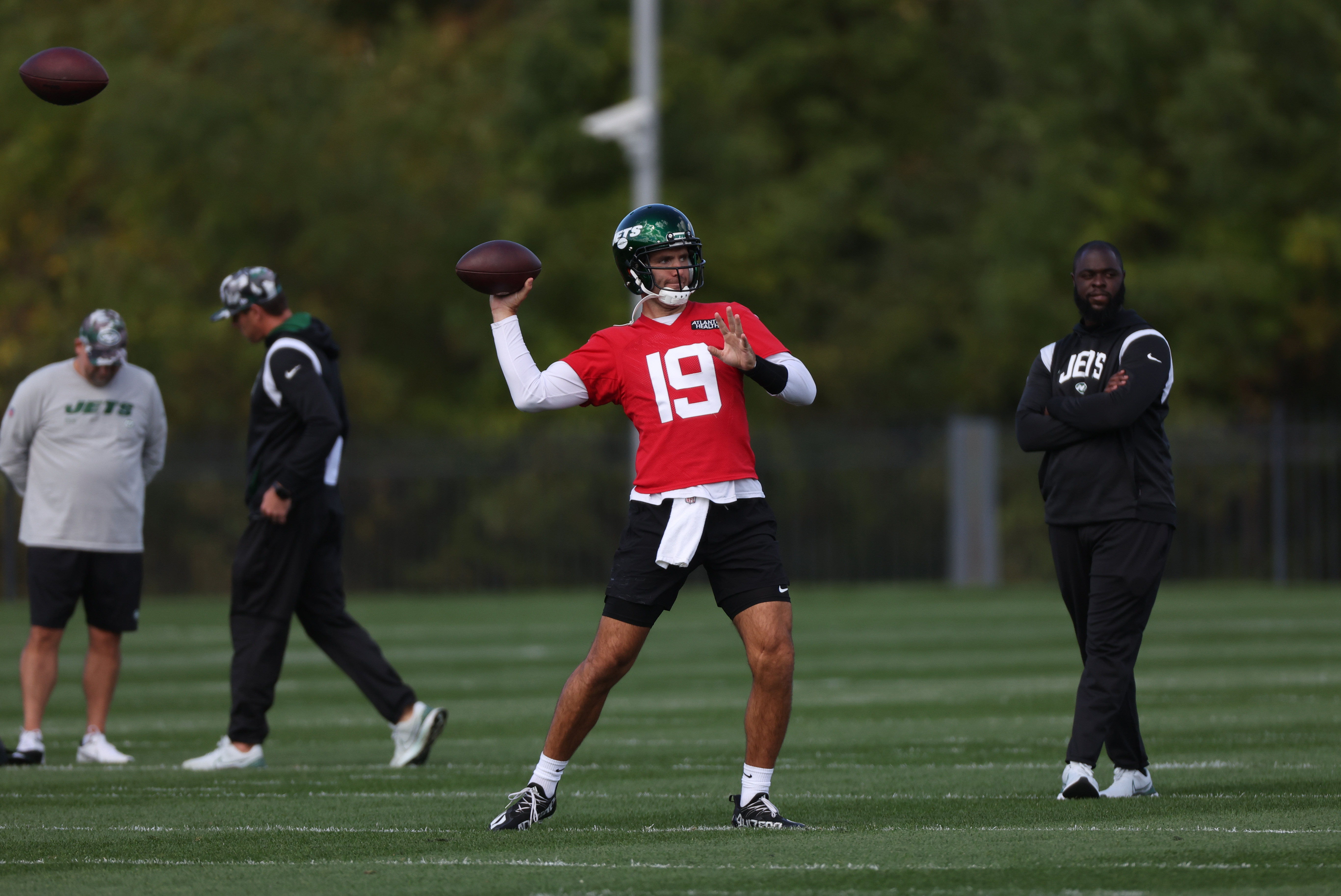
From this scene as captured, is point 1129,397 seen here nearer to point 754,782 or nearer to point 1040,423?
point 1040,423

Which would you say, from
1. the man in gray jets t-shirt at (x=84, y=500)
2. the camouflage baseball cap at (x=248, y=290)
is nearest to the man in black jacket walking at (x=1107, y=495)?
the camouflage baseball cap at (x=248, y=290)

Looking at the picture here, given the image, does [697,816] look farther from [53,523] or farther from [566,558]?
[566,558]

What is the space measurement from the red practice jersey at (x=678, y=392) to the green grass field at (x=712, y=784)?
50.8 inches

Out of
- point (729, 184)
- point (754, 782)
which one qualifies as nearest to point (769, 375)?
point (754, 782)

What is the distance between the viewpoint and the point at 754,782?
6938 mm

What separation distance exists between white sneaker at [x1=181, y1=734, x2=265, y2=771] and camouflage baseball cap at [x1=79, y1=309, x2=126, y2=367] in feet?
6.81

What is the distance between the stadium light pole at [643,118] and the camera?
944 inches

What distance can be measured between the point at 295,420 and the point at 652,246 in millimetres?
3200

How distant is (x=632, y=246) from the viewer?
7.08m

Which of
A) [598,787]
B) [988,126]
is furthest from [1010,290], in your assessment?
[598,787]

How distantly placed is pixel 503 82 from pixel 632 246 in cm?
2975

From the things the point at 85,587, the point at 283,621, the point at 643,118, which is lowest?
the point at 283,621

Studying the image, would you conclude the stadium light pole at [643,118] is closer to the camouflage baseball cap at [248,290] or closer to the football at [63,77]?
the camouflage baseball cap at [248,290]

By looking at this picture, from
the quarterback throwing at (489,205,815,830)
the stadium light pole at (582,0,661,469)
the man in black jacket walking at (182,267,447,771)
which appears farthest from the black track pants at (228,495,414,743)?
the stadium light pole at (582,0,661,469)
